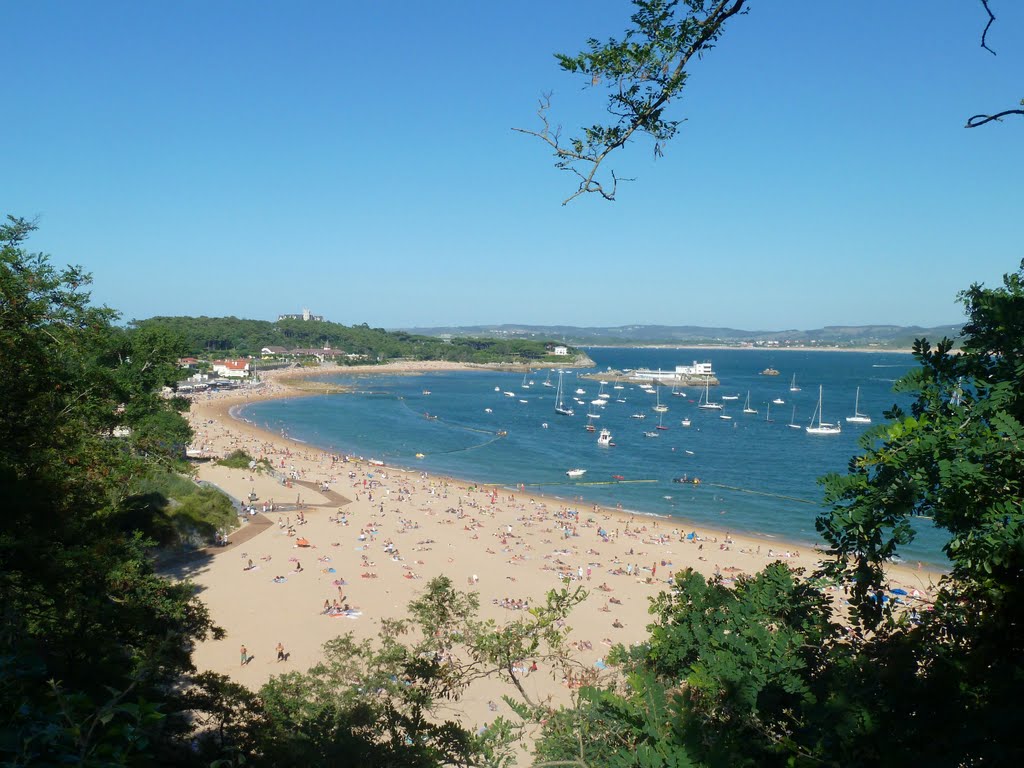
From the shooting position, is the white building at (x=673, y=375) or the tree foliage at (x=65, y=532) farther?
the white building at (x=673, y=375)

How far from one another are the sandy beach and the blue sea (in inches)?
117

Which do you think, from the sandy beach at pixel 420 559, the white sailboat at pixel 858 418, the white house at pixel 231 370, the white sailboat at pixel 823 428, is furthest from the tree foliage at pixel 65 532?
the white house at pixel 231 370

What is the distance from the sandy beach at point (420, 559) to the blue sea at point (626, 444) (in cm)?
297

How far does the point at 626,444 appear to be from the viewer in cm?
4591

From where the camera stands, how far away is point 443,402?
69375 mm

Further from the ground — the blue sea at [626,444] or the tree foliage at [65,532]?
the tree foliage at [65,532]

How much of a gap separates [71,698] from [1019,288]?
6.78m

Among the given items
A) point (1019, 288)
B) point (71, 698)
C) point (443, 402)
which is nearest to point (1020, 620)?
point (1019, 288)

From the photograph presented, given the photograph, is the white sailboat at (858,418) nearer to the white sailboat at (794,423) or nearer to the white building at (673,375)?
the white sailboat at (794,423)

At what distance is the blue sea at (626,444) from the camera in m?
30.5

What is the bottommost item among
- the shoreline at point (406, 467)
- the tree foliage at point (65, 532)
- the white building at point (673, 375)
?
the shoreline at point (406, 467)

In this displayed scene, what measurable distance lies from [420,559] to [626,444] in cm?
2724

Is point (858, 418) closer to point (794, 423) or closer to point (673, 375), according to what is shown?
point (794, 423)

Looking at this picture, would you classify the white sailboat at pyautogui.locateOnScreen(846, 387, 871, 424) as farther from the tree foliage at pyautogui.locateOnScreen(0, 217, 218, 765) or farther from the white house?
the white house
